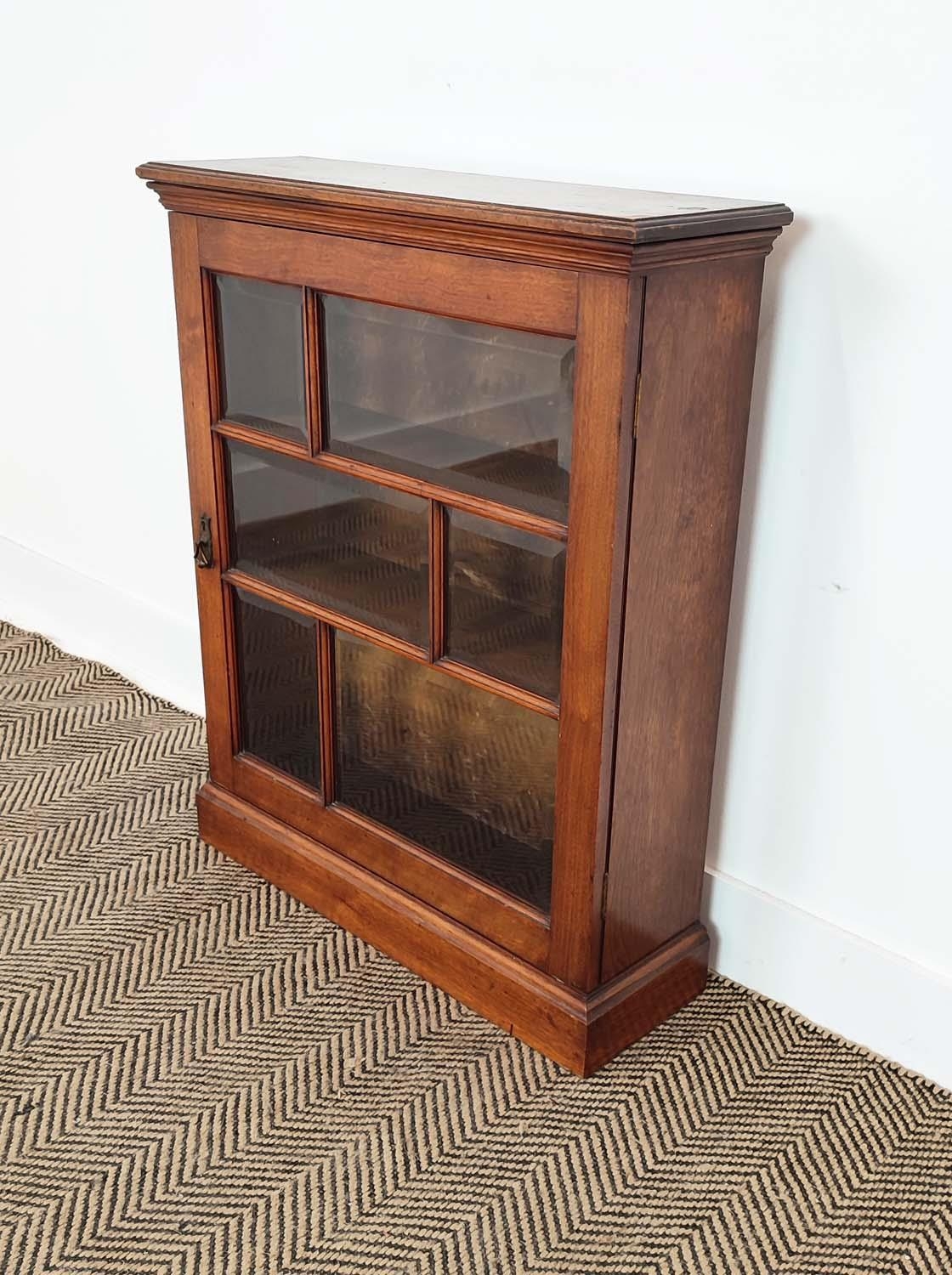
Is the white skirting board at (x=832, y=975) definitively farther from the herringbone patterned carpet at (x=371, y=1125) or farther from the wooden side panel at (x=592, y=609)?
the wooden side panel at (x=592, y=609)

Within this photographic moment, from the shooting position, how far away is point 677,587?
1.28 metres

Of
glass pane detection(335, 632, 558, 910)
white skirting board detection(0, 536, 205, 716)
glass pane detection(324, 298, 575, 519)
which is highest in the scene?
glass pane detection(324, 298, 575, 519)

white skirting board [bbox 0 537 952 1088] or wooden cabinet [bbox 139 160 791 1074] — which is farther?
white skirting board [bbox 0 537 952 1088]

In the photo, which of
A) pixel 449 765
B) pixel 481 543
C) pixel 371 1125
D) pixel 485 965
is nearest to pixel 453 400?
pixel 481 543

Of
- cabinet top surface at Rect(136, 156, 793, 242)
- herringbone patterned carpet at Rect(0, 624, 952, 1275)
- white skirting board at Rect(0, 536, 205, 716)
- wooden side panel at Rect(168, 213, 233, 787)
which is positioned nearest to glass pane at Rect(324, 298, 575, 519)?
cabinet top surface at Rect(136, 156, 793, 242)

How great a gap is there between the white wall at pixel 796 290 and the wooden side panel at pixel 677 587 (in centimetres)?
7

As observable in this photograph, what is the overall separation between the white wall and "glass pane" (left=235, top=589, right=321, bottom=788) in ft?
1.64

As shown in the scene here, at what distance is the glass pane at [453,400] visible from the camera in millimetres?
1204

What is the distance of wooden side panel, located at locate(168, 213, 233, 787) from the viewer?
1486mm

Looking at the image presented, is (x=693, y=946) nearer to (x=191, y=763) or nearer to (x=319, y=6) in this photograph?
(x=191, y=763)

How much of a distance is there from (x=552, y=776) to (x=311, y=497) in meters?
0.42

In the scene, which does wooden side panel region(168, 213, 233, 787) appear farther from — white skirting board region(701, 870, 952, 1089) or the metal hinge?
white skirting board region(701, 870, 952, 1089)

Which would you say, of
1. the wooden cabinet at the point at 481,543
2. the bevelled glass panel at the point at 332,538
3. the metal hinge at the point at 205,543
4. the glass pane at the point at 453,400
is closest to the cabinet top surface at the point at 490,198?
the wooden cabinet at the point at 481,543

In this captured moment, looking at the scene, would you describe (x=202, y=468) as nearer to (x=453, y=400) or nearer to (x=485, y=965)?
(x=453, y=400)
